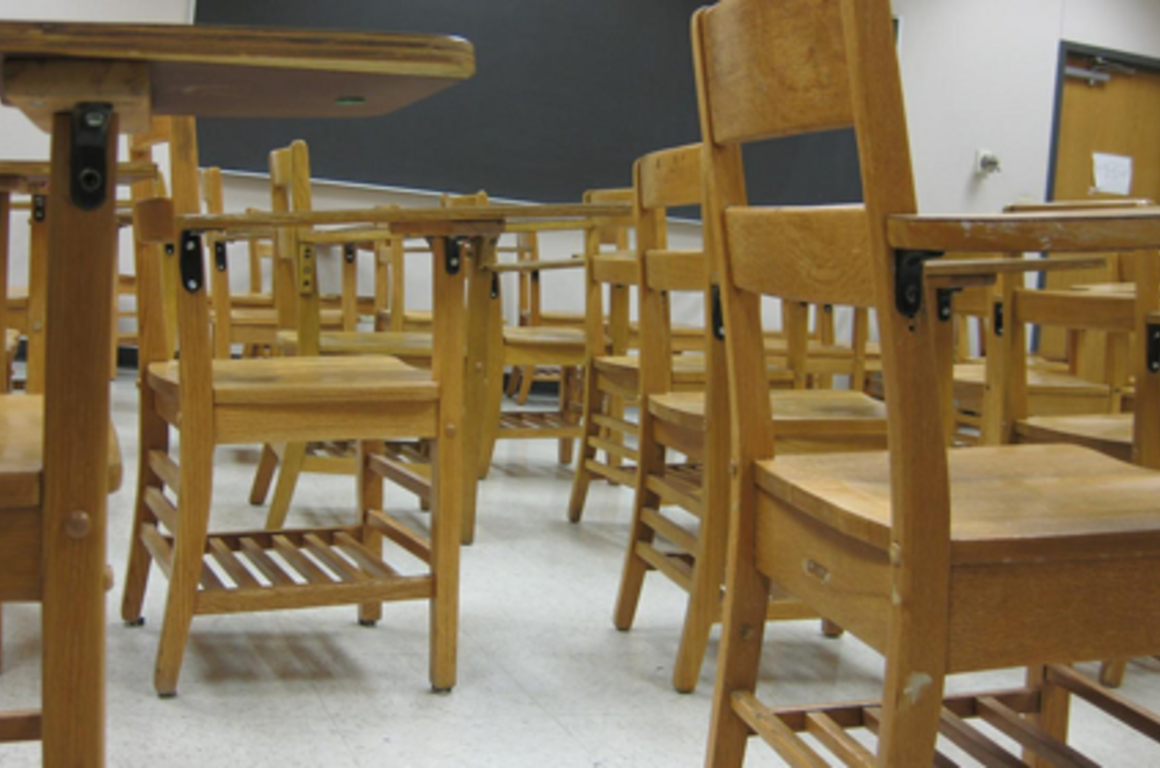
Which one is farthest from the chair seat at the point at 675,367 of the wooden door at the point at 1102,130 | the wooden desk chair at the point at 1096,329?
the wooden door at the point at 1102,130

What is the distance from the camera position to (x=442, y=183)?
6055 mm

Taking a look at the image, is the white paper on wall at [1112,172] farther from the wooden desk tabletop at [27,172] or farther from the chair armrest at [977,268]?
the wooden desk tabletop at [27,172]

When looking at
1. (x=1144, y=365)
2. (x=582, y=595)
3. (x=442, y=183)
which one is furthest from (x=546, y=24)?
(x=1144, y=365)

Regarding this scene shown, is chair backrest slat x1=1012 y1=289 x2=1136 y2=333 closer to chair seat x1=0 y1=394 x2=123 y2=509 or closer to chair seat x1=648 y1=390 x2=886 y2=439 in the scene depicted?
chair seat x1=648 y1=390 x2=886 y2=439

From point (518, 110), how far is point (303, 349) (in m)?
3.60

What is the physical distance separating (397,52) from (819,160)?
615 centimetres

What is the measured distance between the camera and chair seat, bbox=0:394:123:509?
94 cm

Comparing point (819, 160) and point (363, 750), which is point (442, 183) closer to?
point (819, 160)

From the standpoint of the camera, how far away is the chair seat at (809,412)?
6.50 feet

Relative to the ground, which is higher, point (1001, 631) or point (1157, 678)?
point (1001, 631)

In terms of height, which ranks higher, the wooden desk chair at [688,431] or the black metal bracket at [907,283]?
the black metal bracket at [907,283]

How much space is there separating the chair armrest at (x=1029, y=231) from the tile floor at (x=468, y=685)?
1.01 metres

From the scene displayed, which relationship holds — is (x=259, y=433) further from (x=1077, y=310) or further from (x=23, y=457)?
(x=1077, y=310)

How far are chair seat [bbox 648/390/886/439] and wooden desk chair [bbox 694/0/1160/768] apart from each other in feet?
1.84
